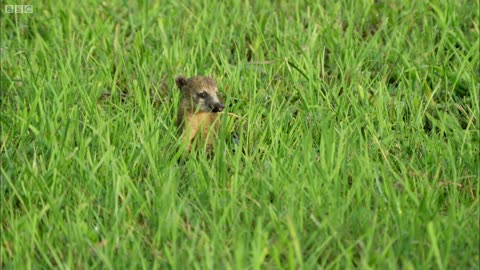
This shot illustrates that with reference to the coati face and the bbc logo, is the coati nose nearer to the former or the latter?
the coati face

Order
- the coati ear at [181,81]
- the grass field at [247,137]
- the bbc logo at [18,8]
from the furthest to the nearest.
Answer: the bbc logo at [18,8] < the coati ear at [181,81] < the grass field at [247,137]

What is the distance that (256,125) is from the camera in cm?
668

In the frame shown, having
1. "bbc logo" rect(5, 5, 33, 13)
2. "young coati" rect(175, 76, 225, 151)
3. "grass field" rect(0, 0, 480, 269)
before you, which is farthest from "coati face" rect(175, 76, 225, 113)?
"bbc logo" rect(5, 5, 33, 13)

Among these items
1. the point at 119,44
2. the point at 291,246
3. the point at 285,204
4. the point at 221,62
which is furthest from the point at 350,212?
the point at 119,44

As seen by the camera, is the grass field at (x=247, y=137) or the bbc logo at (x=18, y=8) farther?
the bbc logo at (x=18, y=8)

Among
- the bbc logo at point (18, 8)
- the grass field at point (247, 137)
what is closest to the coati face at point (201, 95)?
the grass field at point (247, 137)

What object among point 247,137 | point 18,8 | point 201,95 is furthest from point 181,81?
point 18,8

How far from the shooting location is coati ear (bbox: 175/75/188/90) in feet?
23.5

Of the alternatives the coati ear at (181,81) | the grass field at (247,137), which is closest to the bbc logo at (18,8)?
the grass field at (247,137)

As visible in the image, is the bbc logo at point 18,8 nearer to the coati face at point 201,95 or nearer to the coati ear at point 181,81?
the coati ear at point 181,81

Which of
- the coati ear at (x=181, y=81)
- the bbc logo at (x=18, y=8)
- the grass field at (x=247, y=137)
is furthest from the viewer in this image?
the bbc logo at (x=18, y=8)

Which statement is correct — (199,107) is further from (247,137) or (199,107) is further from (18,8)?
(18,8)

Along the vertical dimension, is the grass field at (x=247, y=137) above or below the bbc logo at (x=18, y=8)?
below

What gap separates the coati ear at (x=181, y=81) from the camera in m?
7.15
